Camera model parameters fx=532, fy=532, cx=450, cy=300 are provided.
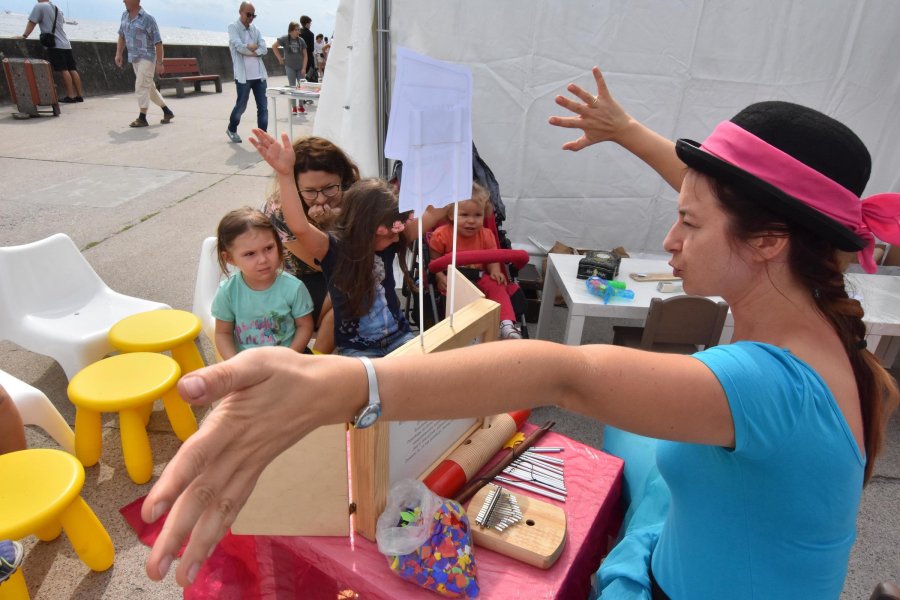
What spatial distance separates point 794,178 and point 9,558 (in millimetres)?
2508

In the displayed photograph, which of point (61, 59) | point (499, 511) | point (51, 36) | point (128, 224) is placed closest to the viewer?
point (499, 511)

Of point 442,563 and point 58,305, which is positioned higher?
point 442,563

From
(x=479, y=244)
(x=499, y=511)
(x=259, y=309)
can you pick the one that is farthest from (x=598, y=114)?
(x=479, y=244)

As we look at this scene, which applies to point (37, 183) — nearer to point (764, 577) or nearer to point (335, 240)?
point (335, 240)

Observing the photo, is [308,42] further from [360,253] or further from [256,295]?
[360,253]

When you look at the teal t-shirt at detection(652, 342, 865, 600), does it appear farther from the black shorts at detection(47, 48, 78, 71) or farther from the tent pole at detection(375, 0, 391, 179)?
the black shorts at detection(47, 48, 78, 71)

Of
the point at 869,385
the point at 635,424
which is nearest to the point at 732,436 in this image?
→ the point at 635,424

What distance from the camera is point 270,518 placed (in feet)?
4.82

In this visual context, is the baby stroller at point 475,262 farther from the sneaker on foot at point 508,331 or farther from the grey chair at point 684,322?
the grey chair at point 684,322

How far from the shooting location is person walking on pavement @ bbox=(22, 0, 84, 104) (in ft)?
31.7

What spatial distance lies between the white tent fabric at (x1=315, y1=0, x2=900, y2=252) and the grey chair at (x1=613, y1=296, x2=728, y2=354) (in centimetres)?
228

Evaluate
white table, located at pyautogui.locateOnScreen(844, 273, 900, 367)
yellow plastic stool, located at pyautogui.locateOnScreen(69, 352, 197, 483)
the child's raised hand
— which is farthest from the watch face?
white table, located at pyautogui.locateOnScreen(844, 273, 900, 367)

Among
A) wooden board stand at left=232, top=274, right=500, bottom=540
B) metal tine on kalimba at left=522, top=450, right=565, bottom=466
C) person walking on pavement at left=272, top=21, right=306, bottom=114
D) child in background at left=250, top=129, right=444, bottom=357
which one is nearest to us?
wooden board stand at left=232, top=274, right=500, bottom=540

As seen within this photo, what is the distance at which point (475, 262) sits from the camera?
3.18 m
